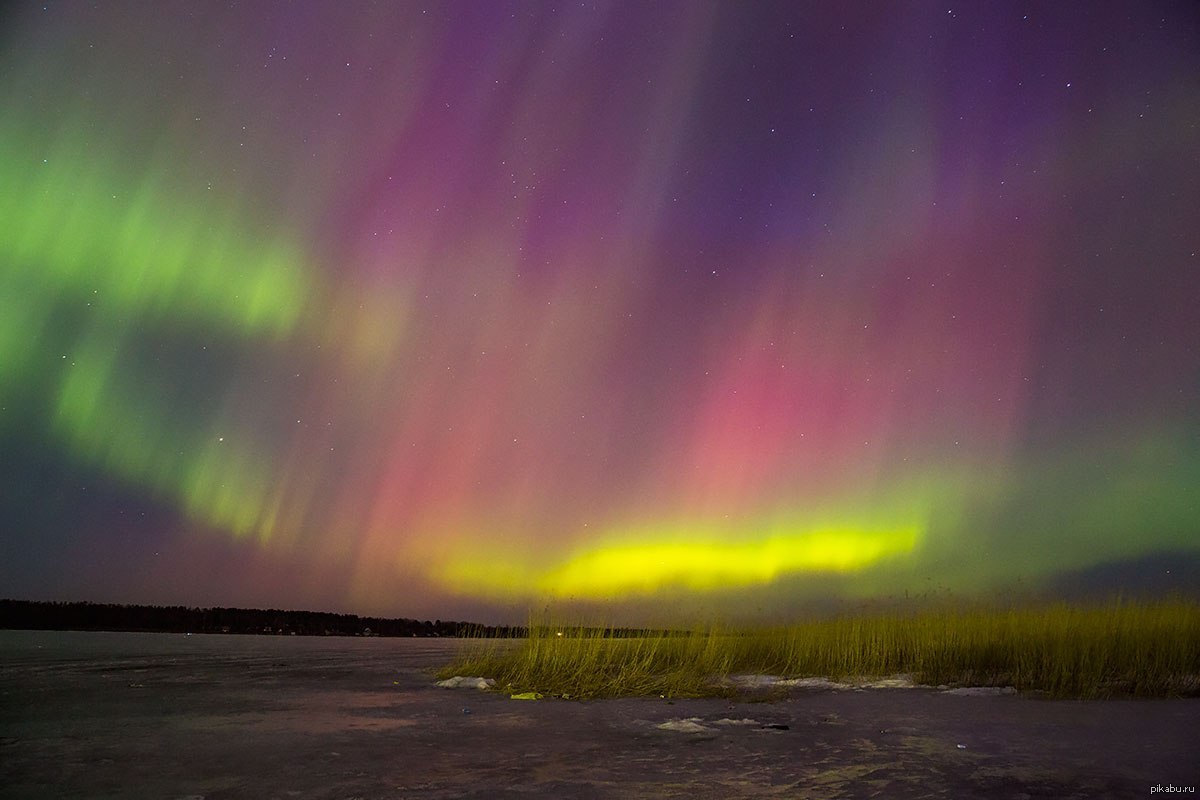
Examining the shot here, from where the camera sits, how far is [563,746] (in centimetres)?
822

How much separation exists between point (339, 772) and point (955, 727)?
768cm

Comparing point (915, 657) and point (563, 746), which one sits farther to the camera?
point (915, 657)

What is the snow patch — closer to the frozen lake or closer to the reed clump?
the frozen lake

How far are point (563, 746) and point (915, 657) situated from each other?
40.8 ft

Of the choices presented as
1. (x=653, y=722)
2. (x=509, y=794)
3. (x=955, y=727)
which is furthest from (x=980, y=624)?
(x=509, y=794)

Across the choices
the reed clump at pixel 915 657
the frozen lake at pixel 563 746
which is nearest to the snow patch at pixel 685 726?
the frozen lake at pixel 563 746

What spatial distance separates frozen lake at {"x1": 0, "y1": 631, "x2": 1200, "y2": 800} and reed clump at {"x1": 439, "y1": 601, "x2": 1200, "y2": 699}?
145 centimetres

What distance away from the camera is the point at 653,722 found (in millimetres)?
10289

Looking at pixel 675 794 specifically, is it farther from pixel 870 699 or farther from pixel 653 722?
pixel 870 699

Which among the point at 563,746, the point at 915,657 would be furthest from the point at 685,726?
the point at 915,657

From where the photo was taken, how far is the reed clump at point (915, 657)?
571 inches

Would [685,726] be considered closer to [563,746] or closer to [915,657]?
[563,746]

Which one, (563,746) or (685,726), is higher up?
(685,726)

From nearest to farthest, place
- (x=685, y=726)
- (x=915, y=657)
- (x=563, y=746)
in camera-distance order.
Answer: (x=563, y=746)
(x=685, y=726)
(x=915, y=657)
